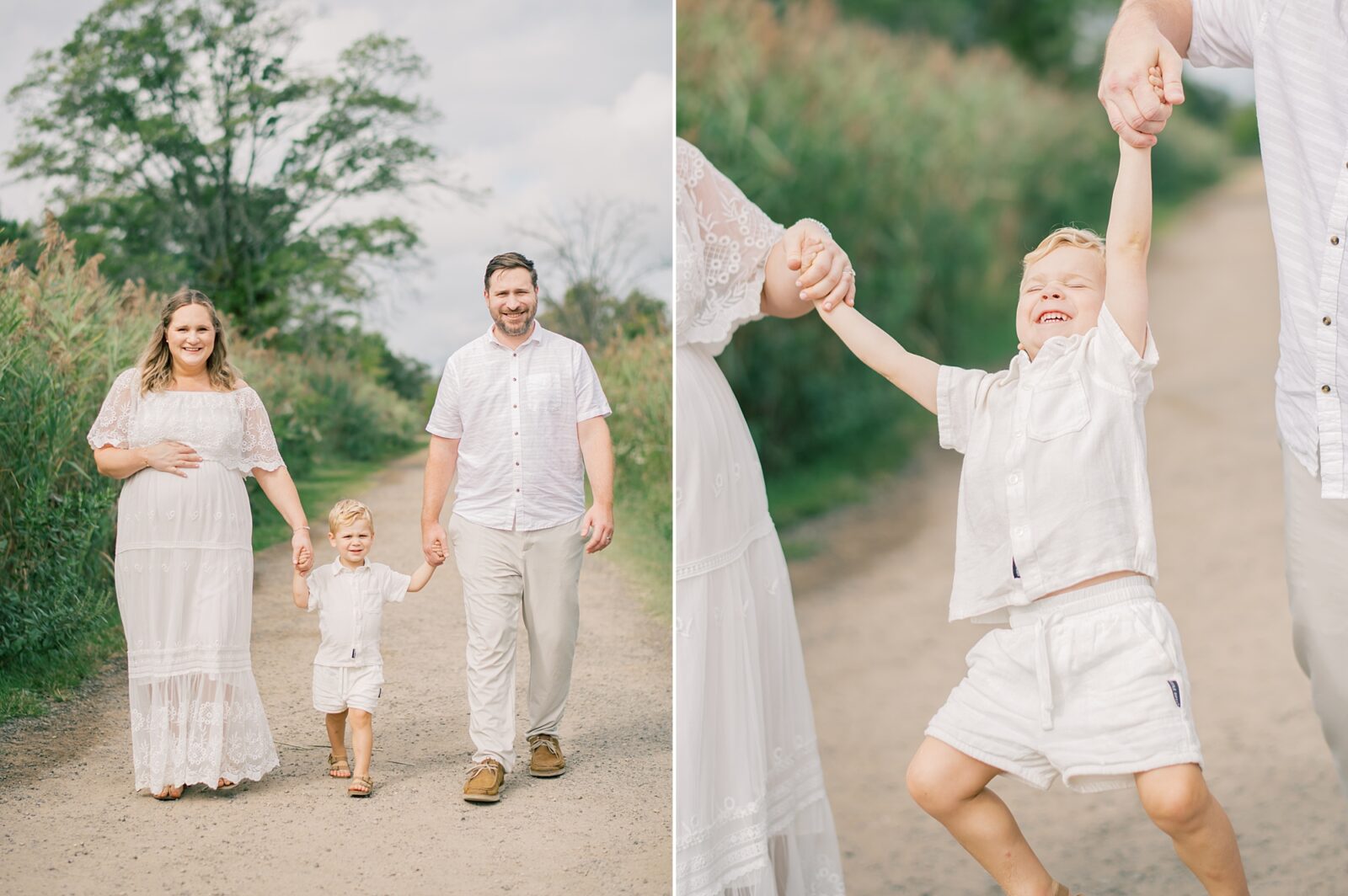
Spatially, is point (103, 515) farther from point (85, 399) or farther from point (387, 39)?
point (387, 39)

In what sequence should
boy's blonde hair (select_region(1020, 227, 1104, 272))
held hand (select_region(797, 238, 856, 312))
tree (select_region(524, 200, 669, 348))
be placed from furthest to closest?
tree (select_region(524, 200, 669, 348))
held hand (select_region(797, 238, 856, 312))
boy's blonde hair (select_region(1020, 227, 1104, 272))

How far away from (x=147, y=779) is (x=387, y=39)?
73.6 inches

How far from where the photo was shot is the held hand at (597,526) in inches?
122

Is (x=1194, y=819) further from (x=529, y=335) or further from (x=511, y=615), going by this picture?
(x=529, y=335)

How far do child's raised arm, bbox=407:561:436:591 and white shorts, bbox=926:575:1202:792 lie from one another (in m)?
1.33

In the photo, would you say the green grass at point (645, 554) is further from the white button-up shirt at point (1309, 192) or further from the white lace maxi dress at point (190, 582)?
the white button-up shirt at point (1309, 192)

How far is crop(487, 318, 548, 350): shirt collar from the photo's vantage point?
10.1 feet

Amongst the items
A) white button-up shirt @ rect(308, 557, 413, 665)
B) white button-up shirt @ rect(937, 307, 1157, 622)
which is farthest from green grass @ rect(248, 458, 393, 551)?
white button-up shirt @ rect(937, 307, 1157, 622)

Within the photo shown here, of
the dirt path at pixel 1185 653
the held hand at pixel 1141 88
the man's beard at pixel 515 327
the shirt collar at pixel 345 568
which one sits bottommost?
the dirt path at pixel 1185 653

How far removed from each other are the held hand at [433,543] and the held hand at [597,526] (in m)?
0.33

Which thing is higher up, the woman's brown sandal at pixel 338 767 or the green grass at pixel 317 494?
the green grass at pixel 317 494

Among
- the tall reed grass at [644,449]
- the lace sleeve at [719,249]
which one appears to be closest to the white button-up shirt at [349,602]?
the tall reed grass at [644,449]

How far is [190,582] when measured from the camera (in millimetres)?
2994

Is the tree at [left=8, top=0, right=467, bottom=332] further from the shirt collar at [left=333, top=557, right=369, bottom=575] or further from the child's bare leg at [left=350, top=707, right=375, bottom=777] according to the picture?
the child's bare leg at [left=350, top=707, right=375, bottom=777]
